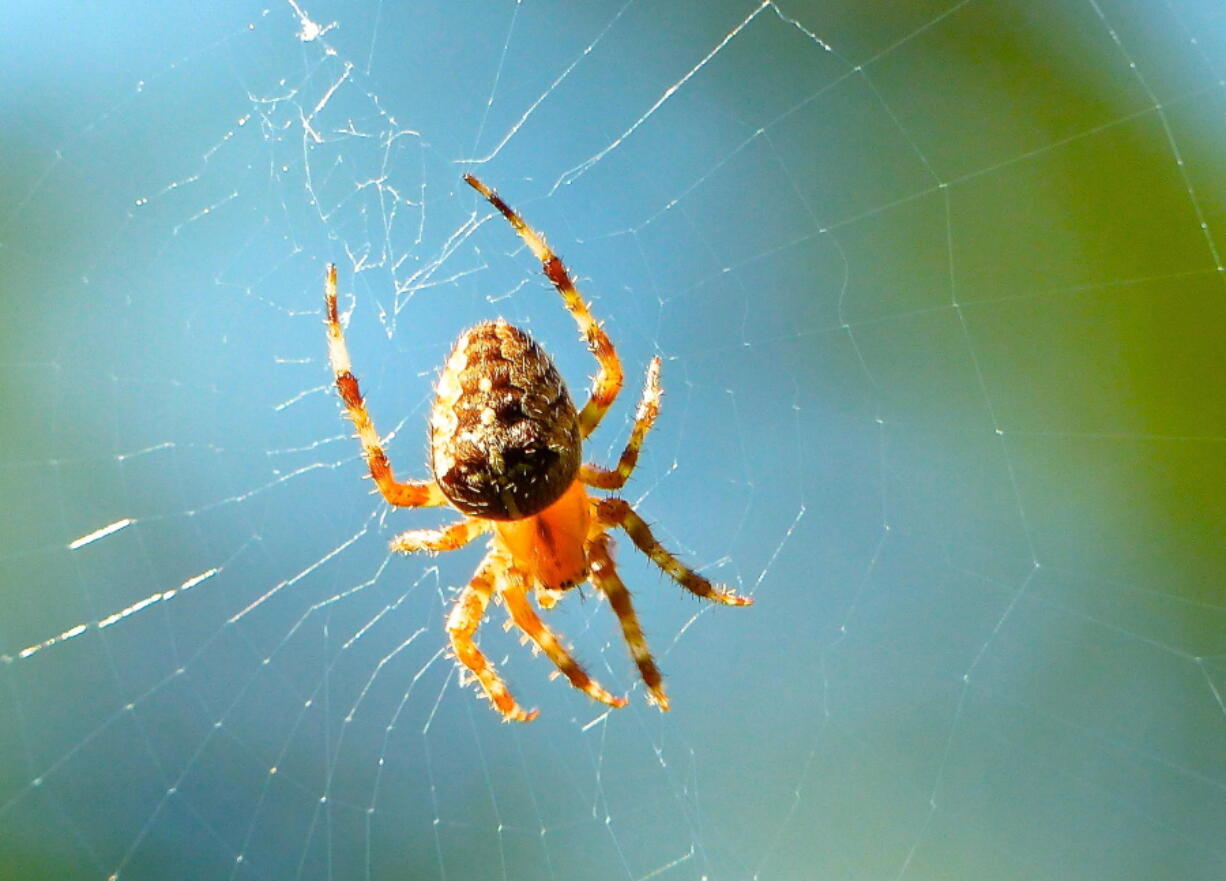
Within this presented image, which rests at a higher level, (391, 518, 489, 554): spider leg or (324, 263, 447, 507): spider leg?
(324, 263, 447, 507): spider leg

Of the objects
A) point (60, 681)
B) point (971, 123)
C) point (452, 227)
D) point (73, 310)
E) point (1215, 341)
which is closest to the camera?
point (452, 227)

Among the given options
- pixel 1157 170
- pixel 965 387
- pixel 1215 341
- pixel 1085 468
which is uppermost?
pixel 1157 170

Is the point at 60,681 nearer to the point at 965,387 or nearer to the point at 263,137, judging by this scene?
the point at 263,137

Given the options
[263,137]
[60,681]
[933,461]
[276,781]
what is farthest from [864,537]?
[60,681]

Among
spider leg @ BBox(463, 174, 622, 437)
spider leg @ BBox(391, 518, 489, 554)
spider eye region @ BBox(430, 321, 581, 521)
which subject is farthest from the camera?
spider leg @ BBox(391, 518, 489, 554)

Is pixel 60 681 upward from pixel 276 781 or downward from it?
upward

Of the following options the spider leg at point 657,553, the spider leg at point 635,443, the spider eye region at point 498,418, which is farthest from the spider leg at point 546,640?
the spider eye region at point 498,418

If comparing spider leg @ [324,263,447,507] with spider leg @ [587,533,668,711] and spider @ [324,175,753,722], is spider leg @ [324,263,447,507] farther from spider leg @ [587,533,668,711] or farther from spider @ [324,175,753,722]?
spider leg @ [587,533,668,711]

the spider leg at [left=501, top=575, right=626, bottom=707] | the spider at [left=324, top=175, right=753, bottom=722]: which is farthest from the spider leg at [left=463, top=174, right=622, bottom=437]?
the spider leg at [left=501, top=575, right=626, bottom=707]
